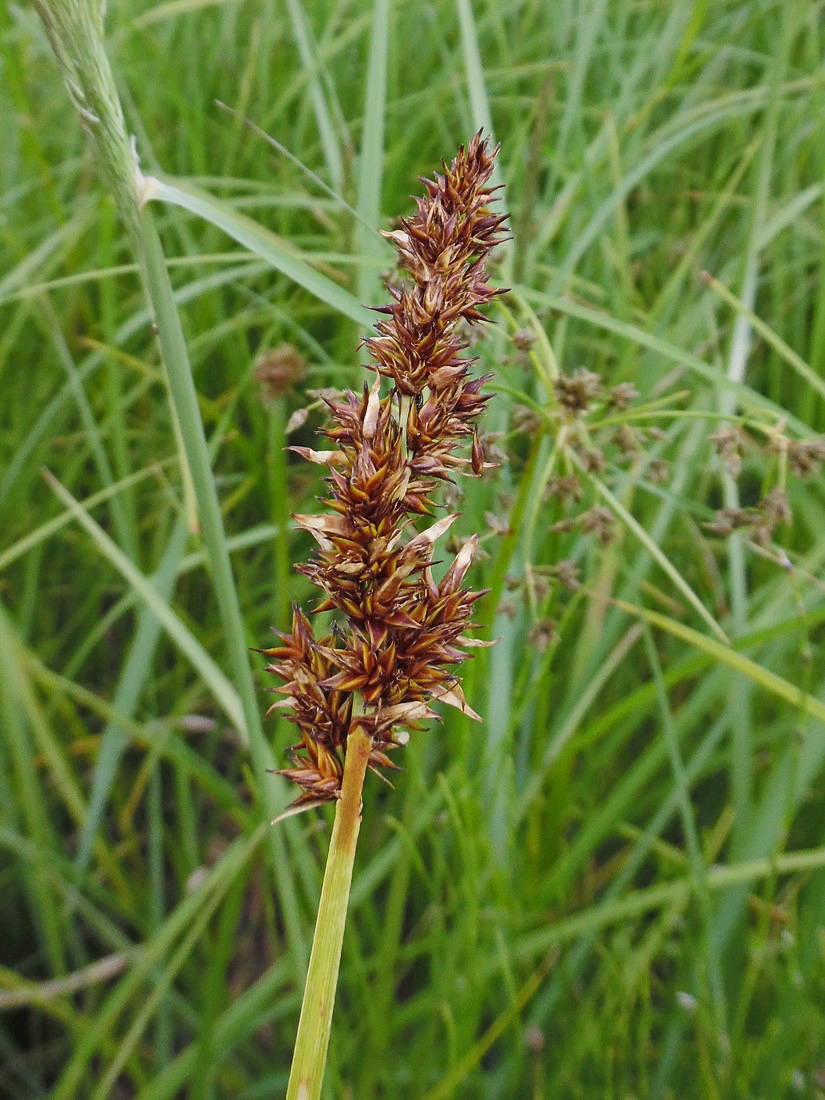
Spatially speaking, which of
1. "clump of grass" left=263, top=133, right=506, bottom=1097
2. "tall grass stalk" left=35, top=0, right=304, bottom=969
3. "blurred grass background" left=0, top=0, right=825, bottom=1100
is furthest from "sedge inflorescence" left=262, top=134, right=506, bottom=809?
"blurred grass background" left=0, top=0, right=825, bottom=1100

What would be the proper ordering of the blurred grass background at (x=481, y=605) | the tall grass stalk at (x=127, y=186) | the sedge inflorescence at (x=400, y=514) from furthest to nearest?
the blurred grass background at (x=481, y=605) < the tall grass stalk at (x=127, y=186) < the sedge inflorescence at (x=400, y=514)

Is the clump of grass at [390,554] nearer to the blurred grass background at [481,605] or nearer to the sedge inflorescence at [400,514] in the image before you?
the sedge inflorescence at [400,514]

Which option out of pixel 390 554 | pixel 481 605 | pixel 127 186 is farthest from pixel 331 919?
pixel 481 605

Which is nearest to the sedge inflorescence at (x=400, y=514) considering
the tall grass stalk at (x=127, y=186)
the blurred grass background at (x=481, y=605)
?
the tall grass stalk at (x=127, y=186)

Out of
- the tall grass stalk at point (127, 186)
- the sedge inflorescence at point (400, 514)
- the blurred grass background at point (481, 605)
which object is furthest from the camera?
the blurred grass background at point (481, 605)

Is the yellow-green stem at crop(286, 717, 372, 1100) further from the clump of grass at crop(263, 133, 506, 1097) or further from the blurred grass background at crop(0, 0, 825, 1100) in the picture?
the blurred grass background at crop(0, 0, 825, 1100)

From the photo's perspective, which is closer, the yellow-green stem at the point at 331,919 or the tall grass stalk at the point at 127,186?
the yellow-green stem at the point at 331,919

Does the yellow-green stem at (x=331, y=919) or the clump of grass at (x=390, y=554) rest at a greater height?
the clump of grass at (x=390, y=554)
